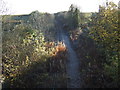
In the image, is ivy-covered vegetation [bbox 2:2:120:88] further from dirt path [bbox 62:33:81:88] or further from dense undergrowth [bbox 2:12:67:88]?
dirt path [bbox 62:33:81:88]

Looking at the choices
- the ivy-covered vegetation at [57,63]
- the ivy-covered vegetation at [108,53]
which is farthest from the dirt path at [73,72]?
the ivy-covered vegetation at [108,53]

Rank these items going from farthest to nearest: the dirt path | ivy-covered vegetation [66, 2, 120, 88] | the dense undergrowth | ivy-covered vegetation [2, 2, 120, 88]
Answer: the dirt path → the dense undergrowth → ivy-covered vegetation [2, 2, 120, 88] → ivy-covered vegetation [66, 2, 120, 88]

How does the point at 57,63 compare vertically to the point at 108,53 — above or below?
below

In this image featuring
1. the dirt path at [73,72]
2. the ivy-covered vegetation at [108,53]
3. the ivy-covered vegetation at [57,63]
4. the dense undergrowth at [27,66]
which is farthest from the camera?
the dirt path at [73,72]

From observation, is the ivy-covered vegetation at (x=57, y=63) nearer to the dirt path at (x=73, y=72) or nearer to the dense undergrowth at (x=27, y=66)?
the dense undergrowth at (x=27, y=66)

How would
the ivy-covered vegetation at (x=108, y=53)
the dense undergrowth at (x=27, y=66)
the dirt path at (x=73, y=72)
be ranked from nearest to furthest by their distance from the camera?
the ivy-covered vegetation at (x=108, y=53), the dense undergrowth at (x=27, y=66), the dirt path at (x=73, y=72)

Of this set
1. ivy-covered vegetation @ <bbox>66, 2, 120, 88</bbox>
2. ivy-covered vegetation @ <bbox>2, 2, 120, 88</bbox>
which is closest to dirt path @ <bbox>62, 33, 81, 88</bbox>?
ivy-covered vegetation @ <bbox>2, 2, 120, 88</bbox>

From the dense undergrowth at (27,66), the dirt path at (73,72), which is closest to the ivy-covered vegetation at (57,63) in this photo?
the dense undergrowth at (27,66)

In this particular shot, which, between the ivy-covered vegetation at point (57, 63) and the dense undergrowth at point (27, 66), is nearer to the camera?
the ivy-covered vegetation at point (57, 63)

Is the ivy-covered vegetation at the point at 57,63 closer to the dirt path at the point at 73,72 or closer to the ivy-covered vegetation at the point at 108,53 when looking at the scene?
the ivy-covered vegetation at the point at 108,53

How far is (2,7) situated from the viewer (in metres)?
7.02

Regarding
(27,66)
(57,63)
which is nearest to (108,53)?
(57,63)

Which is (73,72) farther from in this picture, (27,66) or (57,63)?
(27,66)

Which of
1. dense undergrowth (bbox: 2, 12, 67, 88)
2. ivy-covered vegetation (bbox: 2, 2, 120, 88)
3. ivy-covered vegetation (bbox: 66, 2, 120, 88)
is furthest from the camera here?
dense undergrowth (bbox: 2, 12, 67, 88)
